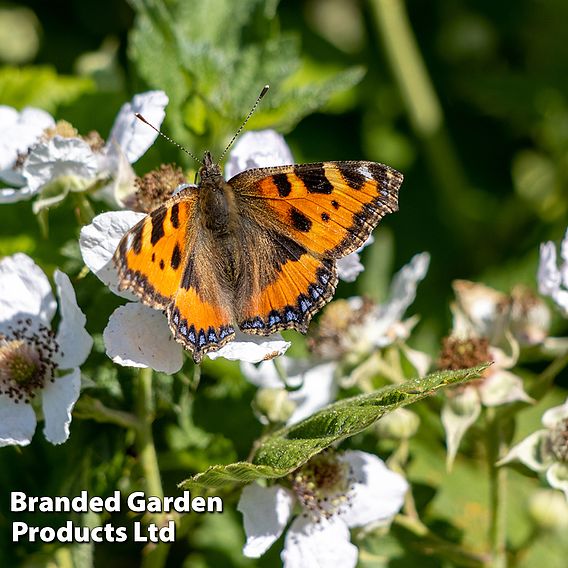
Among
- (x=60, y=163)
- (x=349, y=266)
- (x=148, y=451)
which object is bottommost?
(x=148, y=451)

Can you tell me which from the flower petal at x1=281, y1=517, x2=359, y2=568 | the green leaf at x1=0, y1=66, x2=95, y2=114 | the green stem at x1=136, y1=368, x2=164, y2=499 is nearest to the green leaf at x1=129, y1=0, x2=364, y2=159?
the green leaf at x1=0, y1=66, x2=95, y2=114

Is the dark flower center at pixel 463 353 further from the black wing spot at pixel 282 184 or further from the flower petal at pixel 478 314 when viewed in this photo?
the black wing spot at pixel 282 184

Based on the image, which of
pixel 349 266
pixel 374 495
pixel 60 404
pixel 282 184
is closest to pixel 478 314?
pixel 349 266

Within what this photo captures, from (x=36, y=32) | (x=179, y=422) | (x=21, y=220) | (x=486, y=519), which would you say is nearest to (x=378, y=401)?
(x=179, y=422)

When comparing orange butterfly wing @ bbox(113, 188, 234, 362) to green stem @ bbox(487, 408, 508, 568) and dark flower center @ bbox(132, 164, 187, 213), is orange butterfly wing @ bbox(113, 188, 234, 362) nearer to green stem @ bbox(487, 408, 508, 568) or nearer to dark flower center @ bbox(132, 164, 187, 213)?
dark flower center @ bbox(132, 164, 187, 213)

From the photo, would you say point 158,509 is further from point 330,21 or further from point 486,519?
point 330,21

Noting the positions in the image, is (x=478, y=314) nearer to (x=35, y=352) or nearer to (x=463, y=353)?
(x=463, y=353)
